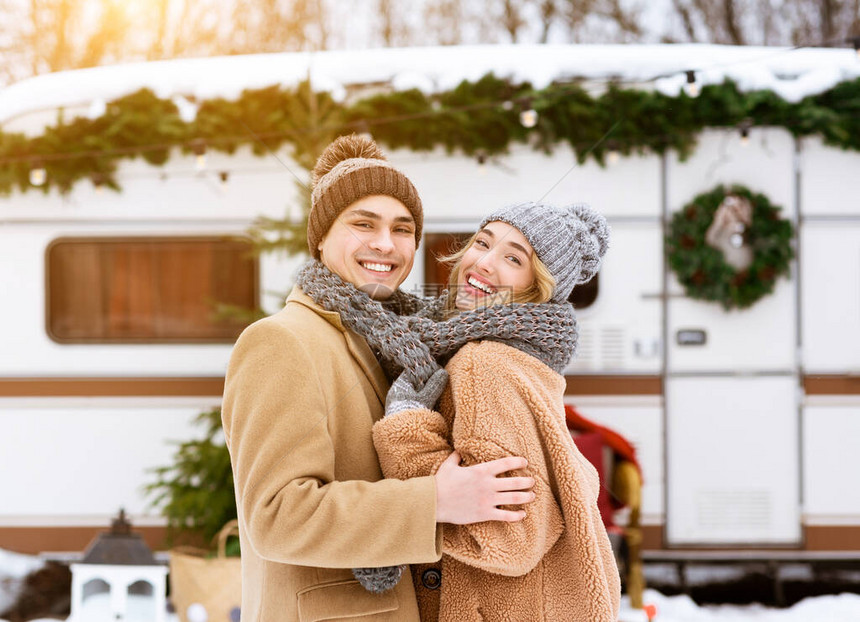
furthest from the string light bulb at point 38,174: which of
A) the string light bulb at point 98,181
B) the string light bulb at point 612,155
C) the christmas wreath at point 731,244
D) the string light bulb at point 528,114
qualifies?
the christmas wreath at point 731,244

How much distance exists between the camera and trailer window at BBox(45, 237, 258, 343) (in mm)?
4844

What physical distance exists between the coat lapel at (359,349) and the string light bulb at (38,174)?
11.6ft

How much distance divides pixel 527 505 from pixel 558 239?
1.71 ft

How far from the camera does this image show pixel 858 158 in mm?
4660

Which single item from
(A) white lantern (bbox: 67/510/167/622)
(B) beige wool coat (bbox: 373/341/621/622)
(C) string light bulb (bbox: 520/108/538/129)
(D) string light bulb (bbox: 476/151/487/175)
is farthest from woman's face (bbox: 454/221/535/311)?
(D) string light bulb (bbox: 476/151/487/175)

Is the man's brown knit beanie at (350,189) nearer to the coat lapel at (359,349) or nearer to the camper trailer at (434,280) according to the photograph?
the coat lapel at (359,349)

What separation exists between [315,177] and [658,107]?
310 centimetres

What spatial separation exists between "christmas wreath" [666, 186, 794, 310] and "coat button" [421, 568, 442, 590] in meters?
3.41

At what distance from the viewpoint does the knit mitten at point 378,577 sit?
1.44 meters

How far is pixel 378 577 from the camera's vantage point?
144 cm

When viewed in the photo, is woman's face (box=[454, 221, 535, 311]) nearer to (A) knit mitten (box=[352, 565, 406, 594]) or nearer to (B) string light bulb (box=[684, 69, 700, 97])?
(A) knit mitten (box=[352, 565, 406, 594])

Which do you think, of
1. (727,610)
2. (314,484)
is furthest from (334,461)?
(727,610)

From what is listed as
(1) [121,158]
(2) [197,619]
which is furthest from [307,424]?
(1) [121,158]

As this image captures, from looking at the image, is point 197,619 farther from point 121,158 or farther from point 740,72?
point 740,72
